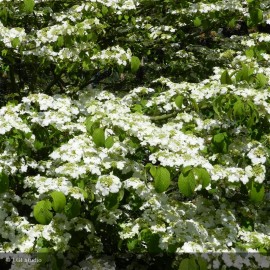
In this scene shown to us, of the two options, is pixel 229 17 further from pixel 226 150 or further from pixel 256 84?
pixel 226 150

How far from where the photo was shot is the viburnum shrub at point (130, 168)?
3.05 metres

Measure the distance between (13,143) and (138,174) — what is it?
108cm

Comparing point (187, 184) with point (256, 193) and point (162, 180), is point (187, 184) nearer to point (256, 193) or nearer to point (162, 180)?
point (162, 180)

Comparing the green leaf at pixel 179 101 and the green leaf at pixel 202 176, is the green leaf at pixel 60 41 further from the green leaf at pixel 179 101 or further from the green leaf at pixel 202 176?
the green leaf at pixel 202 176

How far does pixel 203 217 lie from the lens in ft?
12.7

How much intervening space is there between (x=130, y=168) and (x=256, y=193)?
1.04 metres

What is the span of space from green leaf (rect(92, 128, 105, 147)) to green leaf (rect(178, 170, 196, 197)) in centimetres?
66

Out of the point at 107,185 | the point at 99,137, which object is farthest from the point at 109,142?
the point at 107,185

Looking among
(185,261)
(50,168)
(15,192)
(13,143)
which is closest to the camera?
(185,261)

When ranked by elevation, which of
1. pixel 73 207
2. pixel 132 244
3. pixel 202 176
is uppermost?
pixel 202 176

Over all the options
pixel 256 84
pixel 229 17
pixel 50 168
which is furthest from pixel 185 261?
pixel 229 17

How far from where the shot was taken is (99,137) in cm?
300

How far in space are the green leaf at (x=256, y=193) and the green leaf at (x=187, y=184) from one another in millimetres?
648

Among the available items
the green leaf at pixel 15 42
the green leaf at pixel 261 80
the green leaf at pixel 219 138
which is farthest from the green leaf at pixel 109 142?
the green leaf at pixel 15 42
